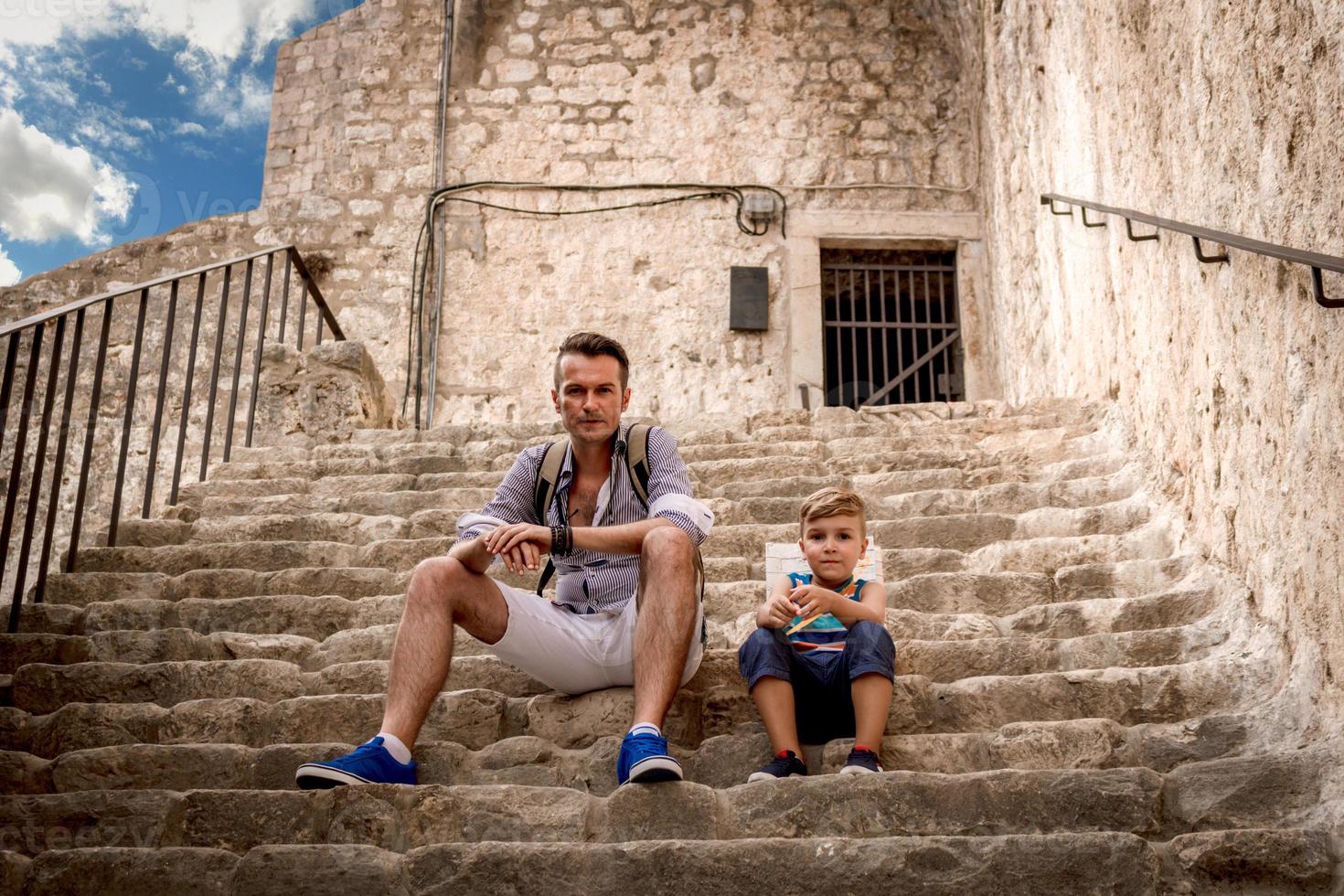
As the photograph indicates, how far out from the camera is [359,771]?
2434mm

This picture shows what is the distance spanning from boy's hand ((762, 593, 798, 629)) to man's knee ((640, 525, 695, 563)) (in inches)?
8.2

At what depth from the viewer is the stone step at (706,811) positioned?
2.32 metres

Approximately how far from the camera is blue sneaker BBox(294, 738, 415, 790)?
2393 millimetres

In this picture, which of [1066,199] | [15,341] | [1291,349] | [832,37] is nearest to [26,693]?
[15,341]

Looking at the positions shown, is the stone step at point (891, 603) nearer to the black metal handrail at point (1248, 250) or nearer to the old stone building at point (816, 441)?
the old stone building at point (816, 441)

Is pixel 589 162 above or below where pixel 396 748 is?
above

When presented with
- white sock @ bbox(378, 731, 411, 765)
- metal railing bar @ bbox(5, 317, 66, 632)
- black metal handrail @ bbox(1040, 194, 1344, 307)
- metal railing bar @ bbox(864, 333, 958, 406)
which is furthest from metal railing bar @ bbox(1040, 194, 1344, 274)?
metal railing bar @ bbox(864, 333, 958, 406)

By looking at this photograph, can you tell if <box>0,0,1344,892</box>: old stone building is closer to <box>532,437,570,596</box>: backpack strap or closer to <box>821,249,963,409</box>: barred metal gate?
<box>821,249,963,409</box>: barred metal gate

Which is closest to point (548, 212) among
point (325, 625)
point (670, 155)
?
point (670, 155)

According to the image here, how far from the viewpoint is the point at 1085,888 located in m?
2.07

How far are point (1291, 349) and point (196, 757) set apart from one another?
2.56m

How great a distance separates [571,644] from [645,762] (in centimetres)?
53

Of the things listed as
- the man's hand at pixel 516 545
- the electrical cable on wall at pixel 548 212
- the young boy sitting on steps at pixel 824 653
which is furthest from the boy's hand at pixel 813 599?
the electrical cable on wall at pixel 548 212

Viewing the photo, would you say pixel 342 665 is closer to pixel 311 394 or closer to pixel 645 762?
pixel 645 762
